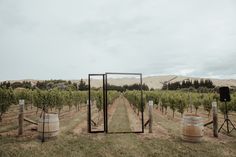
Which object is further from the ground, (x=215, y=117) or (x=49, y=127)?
(x=215, y=117)

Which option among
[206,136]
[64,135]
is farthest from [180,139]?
[64,135]

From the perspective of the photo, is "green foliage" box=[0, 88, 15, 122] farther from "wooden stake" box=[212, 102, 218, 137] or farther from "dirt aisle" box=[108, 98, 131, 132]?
"wooden stake" box=[212, 102, 218, 137]

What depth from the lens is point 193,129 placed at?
25.5 ft

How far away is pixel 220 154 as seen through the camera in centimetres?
634

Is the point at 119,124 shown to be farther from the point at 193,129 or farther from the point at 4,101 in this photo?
the point at 4,101

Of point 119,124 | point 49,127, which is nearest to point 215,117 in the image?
point 119,124

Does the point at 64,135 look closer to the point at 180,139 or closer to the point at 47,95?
the point at 180,139

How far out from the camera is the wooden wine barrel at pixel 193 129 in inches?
304

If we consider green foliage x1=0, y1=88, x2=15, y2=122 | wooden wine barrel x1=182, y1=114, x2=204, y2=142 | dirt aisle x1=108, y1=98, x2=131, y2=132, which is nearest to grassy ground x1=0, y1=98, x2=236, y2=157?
wooden wine barrel x1=182, y1=114, x2=204, y2=142

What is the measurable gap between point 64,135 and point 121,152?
3168mm

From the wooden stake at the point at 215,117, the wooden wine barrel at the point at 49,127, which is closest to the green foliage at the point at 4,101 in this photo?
the wooden wine barrel at the point at 49,127

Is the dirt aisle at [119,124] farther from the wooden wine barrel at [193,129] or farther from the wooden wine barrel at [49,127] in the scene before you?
the wooden wine barrel at [193,129]

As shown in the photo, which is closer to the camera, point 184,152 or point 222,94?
point 184,152

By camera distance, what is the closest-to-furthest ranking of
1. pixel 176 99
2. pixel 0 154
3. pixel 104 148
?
1. pixel 0 154
2. pixel 104 148
3. pixel 176 99
